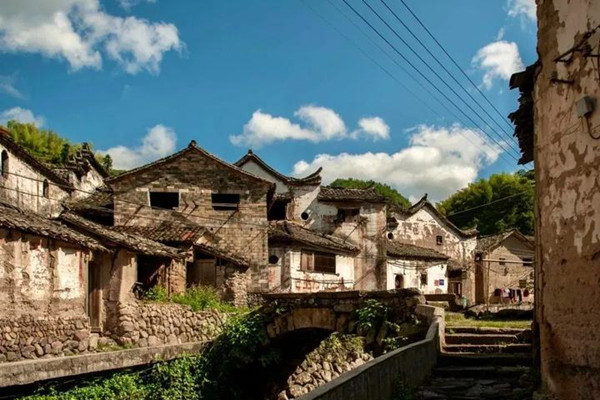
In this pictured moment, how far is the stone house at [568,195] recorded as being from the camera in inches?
277

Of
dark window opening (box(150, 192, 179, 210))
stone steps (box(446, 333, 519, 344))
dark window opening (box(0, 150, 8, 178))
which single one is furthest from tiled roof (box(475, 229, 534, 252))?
stone steps (box(446, 333, 519, 344))

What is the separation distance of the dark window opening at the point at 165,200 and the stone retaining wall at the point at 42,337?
12.6 meters

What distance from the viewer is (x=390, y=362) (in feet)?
25.1

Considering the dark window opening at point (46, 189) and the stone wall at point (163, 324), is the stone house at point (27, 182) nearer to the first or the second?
the dark window opening at point (46, 189)

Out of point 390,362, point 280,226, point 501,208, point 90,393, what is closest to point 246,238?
point 280,226

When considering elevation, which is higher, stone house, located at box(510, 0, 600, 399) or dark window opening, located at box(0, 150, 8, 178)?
dark window opening, located at box(0, 150, 8, 178)

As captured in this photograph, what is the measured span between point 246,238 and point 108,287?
11828 millimetres

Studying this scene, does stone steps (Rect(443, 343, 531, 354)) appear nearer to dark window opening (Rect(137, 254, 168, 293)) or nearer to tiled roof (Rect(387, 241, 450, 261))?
dark window opening (Rect(137, 254, 168, 293))

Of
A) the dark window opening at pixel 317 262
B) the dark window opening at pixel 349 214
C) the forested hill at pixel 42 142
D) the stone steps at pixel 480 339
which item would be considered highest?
the forested hill at pixel 42 142

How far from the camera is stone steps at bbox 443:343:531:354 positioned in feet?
39.5

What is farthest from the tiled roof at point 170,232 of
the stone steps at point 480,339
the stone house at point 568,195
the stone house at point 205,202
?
the stone house at point 568,195

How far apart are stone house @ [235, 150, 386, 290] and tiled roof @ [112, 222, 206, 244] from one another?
492 inches

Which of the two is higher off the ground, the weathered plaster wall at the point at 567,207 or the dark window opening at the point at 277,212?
the dark window opening at the point at 277,212

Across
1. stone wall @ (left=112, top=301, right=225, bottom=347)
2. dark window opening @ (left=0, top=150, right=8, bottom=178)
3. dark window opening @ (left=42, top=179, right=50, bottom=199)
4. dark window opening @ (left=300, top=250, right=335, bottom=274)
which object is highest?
dark window opening @ (left=0, top=150, right=8, bottom=178)
